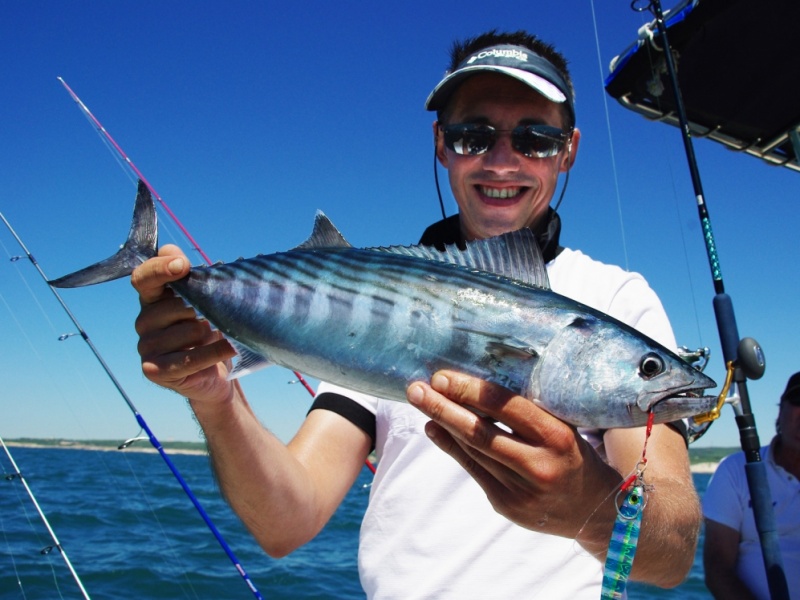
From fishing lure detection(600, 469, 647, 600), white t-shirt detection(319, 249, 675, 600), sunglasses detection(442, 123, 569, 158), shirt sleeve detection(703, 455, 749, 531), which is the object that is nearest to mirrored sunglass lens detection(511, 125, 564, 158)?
sunglasses detection(442, 123, 569, 158)

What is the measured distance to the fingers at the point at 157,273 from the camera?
7.16 ft

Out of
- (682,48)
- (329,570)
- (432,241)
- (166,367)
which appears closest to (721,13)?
(682,48)

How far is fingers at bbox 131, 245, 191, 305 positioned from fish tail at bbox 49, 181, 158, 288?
0.24 m

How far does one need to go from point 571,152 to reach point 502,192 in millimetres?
620

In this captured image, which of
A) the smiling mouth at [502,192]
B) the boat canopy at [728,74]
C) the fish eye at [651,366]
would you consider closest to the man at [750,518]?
the boat canopy at [728,74]

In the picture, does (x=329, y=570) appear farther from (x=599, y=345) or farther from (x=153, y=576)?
(x=599, y=345)

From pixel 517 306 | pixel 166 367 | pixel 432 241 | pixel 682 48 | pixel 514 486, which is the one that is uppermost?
pixel 682 48

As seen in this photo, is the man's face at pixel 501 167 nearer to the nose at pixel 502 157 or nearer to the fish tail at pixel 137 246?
the nose at pixel 502 157

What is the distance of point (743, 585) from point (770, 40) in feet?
12.6

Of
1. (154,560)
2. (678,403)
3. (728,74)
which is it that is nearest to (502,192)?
(678,403)

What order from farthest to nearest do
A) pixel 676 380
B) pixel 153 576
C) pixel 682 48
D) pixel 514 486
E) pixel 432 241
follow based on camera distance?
pixel 153 576, pixel 682 48, pixel 432 241, pixel 514 486, pixel 676 380

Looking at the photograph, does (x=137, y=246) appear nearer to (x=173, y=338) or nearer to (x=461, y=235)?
(x=173, y=338)

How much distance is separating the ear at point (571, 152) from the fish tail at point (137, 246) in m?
1.90

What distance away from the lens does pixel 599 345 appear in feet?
5.74
